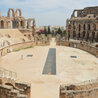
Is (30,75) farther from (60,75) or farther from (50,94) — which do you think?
A: (50,94)

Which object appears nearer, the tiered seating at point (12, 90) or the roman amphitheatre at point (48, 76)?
the tiered seating at point (12, 90)

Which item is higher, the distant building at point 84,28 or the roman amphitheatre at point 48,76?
the distant building at point 84,28

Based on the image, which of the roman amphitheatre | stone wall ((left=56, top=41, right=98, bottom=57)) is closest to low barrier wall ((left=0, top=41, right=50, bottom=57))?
the roman amphitheatre

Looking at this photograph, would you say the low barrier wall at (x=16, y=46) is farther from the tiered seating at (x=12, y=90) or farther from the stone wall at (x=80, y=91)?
the stone wall at (x=80, y=91)

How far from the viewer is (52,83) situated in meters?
11.4

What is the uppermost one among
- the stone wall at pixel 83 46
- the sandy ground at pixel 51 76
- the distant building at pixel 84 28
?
the distant building at pixel 84 28

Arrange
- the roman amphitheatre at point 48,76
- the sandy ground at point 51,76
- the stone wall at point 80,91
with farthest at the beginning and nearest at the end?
the sandy ground at point 51,76 → the roman amphitheatre at point 48,76 → the stone wall at point 80,91

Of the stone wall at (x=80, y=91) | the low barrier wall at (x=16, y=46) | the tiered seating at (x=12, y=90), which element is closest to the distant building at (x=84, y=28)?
the low barrier wall at (x=16, y=46)

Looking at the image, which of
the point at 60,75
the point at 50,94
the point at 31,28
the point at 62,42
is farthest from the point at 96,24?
the point at 50,94

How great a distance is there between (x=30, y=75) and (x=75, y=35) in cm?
2779

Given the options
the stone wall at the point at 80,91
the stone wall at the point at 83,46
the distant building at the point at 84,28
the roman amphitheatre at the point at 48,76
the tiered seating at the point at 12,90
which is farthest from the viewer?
the distant building at the point at 84,28

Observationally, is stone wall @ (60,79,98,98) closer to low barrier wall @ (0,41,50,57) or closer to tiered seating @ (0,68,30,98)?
tiered seating @ (0,68,30,98)

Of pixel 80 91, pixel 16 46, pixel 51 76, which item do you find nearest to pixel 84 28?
pixel 16 46

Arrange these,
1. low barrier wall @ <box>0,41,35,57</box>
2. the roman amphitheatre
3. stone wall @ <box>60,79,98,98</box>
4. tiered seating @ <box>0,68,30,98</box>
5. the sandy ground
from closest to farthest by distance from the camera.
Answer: tiered seating @ <box>0,68,30,98</box>, stone wall @ <box>60,79,98,98</box>, the roman amphitheatre, the sandy ground, low barrier wall @ <box>0,41,35,57</box>
